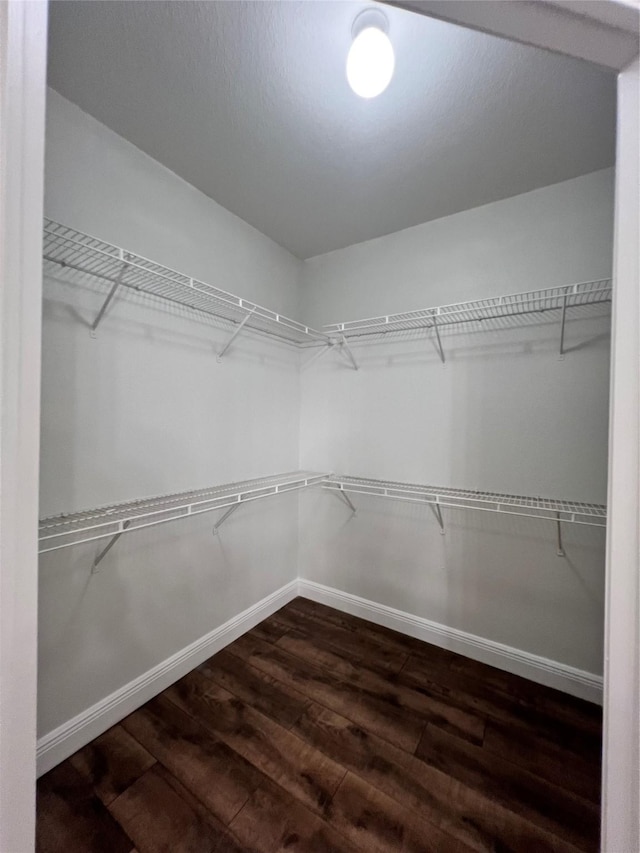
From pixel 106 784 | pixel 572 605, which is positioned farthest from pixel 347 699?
pixel 572 605

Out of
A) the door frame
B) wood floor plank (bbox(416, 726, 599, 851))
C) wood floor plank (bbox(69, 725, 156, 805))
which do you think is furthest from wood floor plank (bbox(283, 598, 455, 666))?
the door frame

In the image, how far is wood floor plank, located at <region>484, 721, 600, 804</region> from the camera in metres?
1.04

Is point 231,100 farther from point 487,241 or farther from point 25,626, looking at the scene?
point 25,626

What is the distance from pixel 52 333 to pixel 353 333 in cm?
144

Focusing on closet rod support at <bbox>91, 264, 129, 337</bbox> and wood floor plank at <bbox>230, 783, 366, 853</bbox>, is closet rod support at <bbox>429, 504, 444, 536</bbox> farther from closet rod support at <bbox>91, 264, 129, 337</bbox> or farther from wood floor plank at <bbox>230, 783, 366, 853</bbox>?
closet rod support at <bbox>91, 264, 129, 337</bbox>

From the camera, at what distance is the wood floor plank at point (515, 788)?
933 mm

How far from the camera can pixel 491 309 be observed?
5.01 ft

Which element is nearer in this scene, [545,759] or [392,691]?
[545,759]

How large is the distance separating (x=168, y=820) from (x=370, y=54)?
2269mm

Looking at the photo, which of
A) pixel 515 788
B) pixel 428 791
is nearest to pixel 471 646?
pixel 515 788

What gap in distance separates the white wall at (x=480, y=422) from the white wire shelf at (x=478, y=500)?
6 centimetres

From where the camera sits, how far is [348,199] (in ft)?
5.16

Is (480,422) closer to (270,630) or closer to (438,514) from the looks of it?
(438,514)

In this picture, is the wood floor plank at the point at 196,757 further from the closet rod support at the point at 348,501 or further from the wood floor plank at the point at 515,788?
the closet rod support at the point at 348,501
